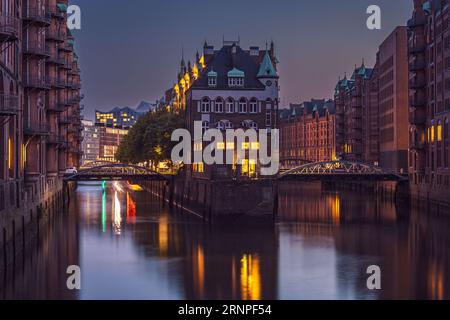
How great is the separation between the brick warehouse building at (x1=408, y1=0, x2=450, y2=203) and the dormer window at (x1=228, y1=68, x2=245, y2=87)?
19921mm

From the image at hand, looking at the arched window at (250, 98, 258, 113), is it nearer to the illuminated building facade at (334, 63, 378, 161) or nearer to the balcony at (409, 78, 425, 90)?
the balcony at (409, 78, 425, 90)

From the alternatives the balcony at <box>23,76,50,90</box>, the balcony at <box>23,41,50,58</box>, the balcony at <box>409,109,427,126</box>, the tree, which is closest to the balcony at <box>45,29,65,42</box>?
the balcony at <box>23,41,50,58</box>

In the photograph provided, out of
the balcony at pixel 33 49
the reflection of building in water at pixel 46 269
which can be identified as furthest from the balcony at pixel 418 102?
the balcony at pixel 33 49

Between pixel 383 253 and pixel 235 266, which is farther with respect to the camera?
pixel 383 253

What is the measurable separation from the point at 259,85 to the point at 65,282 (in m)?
47.7

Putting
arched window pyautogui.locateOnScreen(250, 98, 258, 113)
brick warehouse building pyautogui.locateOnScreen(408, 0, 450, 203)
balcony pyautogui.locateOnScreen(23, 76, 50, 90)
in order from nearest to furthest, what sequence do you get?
balcony pyautogui.locateOnScreen(23, 76, 50, 90), brick warehouse building pyautogui.locateOnScreen(408, 0, 450, 203), arched window pyautogui.locateOnScreen(250, 98, 258, 113)

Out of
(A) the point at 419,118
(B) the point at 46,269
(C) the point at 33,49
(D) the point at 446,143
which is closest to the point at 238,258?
(B) the point at 46,269

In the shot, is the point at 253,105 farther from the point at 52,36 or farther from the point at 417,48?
the point at 52,36

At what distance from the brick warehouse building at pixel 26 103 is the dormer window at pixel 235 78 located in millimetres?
17642

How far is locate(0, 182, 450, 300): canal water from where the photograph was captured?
37906 mm

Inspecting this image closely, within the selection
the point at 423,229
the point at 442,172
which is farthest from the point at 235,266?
the point at 442,172

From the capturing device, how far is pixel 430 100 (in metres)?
87.0
